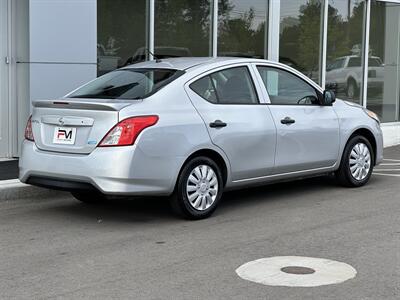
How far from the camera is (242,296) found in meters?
4.59

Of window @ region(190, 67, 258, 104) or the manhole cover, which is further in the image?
window @ region(190, 67, 258, 104)

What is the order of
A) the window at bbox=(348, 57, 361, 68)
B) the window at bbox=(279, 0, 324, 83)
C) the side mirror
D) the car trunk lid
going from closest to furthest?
the car trunk lid
the side mirror
the window at bbox=(279, 0, 324, 83)
the window at bbox=(348, 57, 361, 68)

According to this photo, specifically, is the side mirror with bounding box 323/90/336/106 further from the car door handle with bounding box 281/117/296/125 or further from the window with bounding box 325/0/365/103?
the window with bounding box 325/0/365/103

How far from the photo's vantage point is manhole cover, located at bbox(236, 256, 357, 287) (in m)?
4.93

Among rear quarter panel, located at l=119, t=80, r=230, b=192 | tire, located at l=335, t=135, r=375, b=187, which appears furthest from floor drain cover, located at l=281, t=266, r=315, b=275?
tire, located at l=335, t=135, r=375, b=187

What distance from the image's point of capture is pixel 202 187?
6.84 meters

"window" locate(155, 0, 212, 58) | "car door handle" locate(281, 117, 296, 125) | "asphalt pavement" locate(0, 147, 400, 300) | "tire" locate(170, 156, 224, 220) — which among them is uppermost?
"window" locate(155, 0, 212, 58)

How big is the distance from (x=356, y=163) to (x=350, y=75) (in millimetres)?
5801

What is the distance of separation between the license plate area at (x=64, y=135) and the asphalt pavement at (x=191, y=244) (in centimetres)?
86

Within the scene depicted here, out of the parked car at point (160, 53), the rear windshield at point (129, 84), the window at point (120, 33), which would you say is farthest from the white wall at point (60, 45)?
the rear windshield at point (129, 84)

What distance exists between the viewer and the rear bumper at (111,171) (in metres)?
6.29

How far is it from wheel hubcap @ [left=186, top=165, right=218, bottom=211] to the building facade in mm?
3850

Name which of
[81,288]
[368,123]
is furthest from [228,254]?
[368,123]

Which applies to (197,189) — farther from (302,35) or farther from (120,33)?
(302,35)
